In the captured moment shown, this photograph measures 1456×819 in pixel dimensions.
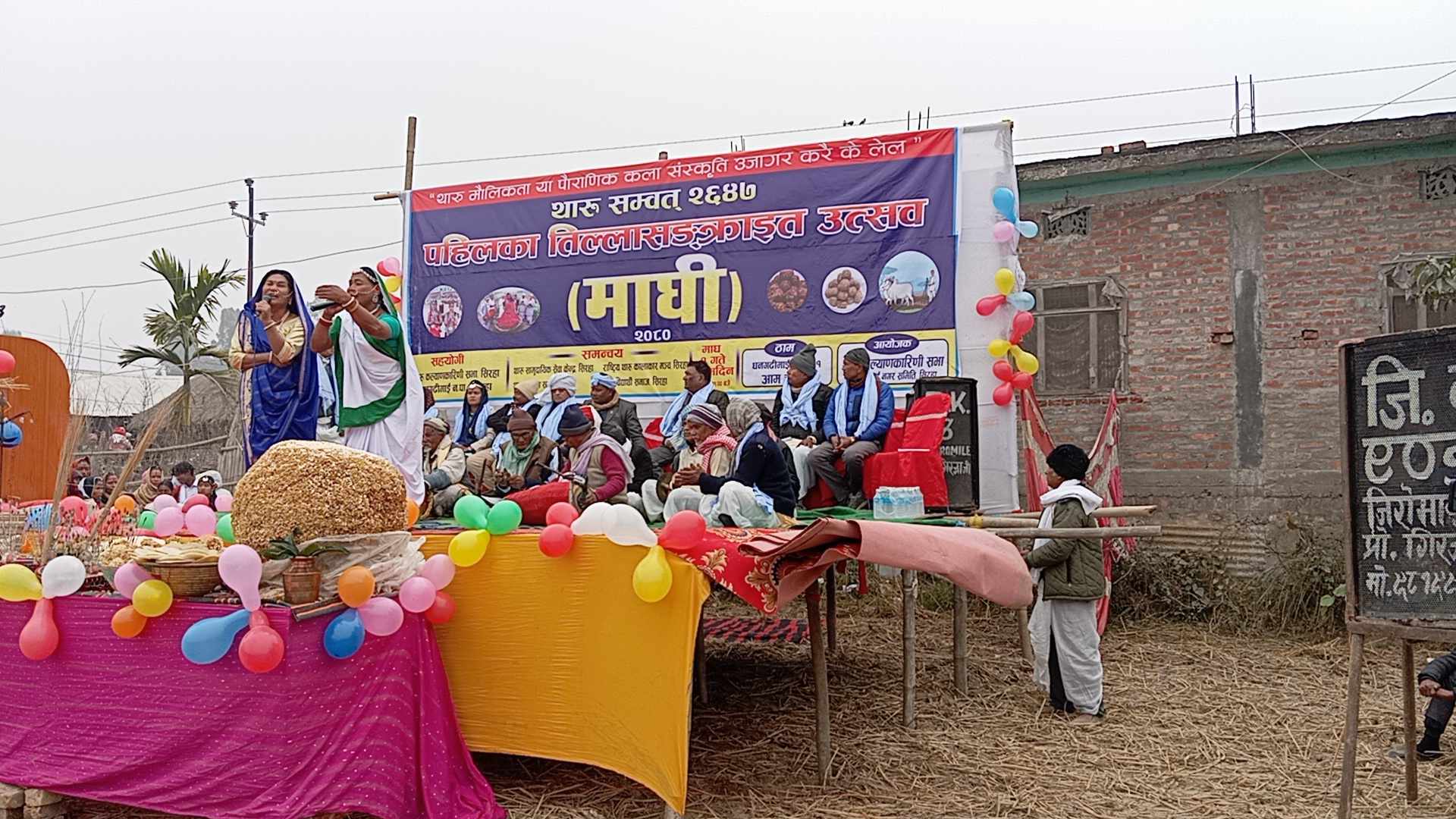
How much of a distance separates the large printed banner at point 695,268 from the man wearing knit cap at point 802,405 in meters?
0.24

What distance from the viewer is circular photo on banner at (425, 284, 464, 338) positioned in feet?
31.9

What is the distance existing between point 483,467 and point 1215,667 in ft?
17.8

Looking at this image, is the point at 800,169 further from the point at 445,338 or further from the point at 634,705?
the point at 634,705

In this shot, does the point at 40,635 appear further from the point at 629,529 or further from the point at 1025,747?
the point at 1025,747

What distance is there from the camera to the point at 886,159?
815 cm

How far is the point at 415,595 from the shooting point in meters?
4.20

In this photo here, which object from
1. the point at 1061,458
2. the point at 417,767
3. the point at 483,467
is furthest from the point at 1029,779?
the point at 483,467

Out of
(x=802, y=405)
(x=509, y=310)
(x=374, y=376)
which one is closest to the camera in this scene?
(x=374, y=376)

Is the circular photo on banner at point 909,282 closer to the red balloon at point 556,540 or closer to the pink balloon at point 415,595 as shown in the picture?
the red balloon at point 556,540

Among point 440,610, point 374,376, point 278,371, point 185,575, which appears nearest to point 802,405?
point 374,376

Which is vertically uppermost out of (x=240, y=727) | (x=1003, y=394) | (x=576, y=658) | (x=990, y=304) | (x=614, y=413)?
(x=990, y=304)

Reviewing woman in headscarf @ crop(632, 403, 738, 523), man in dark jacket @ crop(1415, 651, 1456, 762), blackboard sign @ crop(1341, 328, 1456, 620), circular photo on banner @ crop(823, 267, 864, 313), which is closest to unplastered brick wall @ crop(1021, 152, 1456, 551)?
circular photo on banner @ crop(823, 267, 864, 313)

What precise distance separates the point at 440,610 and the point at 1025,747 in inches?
121

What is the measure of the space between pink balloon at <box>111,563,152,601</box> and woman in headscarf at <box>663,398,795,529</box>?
2247 millimetres
